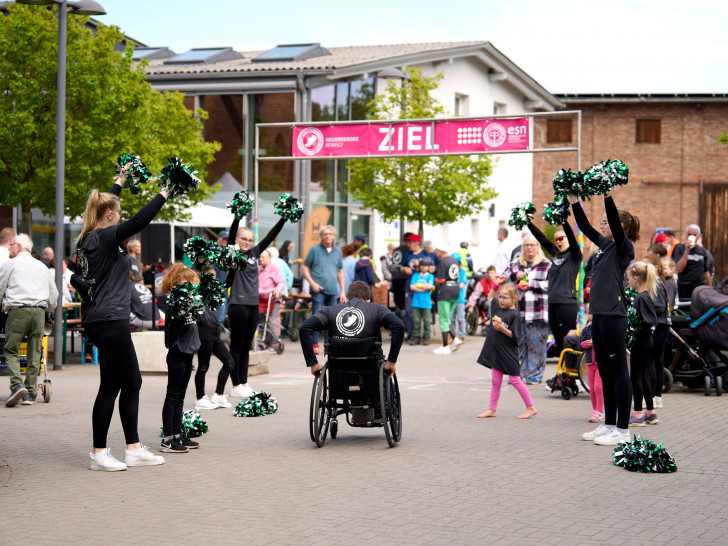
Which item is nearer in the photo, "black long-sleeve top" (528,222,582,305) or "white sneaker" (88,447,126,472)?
"white sneaker" (88,447,126,472)

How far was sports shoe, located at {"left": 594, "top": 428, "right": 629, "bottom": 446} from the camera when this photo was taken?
354 inches

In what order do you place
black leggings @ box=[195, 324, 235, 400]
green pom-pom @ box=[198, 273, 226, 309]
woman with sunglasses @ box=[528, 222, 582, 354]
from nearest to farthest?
green pom-pom @ box=[198, 273, 226, 309], black leggings @ box=[195, 324, 235, 400], woman with sunglasses @ box=[528, 222, 582, 354]

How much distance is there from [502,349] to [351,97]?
20026mm

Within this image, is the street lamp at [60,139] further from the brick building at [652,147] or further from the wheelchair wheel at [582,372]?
the brick building at [652,147]

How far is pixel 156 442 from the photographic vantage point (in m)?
9.33

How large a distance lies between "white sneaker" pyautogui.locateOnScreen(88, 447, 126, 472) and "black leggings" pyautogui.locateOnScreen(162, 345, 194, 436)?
0.93m

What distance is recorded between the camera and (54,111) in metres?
23.5

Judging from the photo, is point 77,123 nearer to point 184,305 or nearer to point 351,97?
point 351,97

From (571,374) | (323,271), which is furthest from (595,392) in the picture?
(323,271)

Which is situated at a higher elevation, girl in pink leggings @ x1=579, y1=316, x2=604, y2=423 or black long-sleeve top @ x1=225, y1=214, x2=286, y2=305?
black long-sleeve top @ x1=225, y1=214, x2=286, y2=305

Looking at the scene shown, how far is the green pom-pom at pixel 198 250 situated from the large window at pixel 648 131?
138 feet

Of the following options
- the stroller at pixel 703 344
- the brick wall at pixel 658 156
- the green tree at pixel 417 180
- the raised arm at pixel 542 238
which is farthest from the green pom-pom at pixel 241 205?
the brick wall at pixel 658 156

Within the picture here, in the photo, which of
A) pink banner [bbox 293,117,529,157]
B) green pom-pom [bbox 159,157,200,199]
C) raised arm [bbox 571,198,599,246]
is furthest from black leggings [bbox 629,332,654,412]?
pink banner [bbox 293,117,529,157]

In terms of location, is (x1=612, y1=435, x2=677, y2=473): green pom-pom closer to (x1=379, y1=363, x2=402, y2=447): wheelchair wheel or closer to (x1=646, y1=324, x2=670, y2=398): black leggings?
(x1=379, y1=363, x2=402, y2=447): wheelchair wheel
